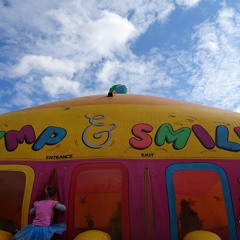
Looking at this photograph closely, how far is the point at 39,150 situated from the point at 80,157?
732 millimetres

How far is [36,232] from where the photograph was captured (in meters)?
4.57

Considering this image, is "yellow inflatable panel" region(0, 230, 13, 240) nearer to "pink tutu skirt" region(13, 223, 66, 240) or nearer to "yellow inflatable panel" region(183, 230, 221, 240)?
"pink tutu skirt" region(13, 223, 66, 240)

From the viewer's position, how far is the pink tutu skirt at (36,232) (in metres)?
4.49

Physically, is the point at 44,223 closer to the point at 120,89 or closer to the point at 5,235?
the point at 5,235

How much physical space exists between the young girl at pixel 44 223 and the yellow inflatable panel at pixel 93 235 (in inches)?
14.8

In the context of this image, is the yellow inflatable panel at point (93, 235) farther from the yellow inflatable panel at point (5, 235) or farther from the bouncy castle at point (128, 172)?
the yellow inflatable panel at point (5, 235)

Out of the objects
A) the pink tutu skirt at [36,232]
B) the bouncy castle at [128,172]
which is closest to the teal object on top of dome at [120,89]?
the bouncy castle at [128,172]

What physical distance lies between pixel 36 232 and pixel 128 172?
1583mm

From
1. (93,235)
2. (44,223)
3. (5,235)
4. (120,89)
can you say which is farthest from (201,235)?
(120,89)

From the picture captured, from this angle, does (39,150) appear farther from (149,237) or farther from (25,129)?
(149,237)

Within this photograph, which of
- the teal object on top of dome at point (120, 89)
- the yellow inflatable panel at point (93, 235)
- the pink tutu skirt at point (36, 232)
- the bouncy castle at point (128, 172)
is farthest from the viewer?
the teal object on top of dome at point (120, 89)

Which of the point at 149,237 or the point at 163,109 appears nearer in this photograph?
the point at 149,237

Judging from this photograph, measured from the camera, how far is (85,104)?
7.10 meters

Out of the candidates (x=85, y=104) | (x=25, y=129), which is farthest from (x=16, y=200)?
(x=85, y=104)
